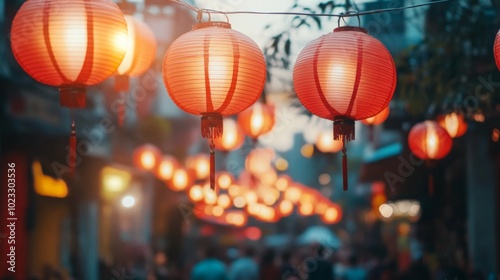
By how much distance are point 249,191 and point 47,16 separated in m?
19.7

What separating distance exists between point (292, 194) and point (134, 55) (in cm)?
2026

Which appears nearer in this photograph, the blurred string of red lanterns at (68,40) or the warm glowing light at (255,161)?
the blurred string of red lanterns at (68,40)

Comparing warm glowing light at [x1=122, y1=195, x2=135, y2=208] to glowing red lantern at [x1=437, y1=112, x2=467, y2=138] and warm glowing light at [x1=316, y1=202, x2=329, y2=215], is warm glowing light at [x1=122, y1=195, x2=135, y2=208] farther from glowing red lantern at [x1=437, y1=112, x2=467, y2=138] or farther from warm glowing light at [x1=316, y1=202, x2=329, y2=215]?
glowing red lantern at [x1=437, y1=112, x2=467, y2=138]

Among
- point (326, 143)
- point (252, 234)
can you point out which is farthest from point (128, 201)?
point (252, 234)

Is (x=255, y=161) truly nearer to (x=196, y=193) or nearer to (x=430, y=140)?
(x=196, y=193)

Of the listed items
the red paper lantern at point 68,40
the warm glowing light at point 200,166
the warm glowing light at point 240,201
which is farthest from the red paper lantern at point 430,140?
the warm glowing light at point 240,201

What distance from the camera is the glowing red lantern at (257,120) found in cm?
1056

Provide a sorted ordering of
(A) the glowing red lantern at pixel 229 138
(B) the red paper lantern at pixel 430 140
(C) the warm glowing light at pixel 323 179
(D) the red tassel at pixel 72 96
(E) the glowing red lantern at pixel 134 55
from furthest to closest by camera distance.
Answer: (C) the warm glowing light at pixel 323 179 < (A) the glowing red lantern at pixel 229 138 < (B) the red paper lantern at pixel 430 140 < (E) the glowing red lantern at pixel 134 55 < (D) the red tassel at pixel 72 96

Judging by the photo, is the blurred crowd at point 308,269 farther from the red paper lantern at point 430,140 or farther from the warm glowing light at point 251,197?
the warm glowing light at point 251,197

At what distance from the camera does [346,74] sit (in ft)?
18.4

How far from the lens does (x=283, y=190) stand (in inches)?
1062

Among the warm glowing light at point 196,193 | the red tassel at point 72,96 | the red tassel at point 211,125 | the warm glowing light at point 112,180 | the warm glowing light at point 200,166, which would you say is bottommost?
the warm glowing light at point 196,193

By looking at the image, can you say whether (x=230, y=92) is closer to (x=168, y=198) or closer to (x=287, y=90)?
(x=287, y=90)

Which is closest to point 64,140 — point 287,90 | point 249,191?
point 287,90
